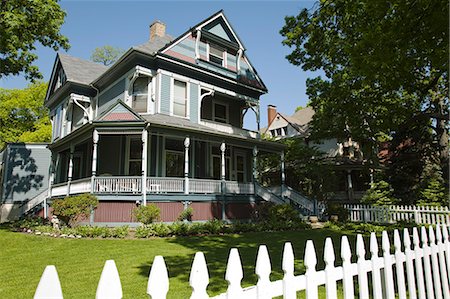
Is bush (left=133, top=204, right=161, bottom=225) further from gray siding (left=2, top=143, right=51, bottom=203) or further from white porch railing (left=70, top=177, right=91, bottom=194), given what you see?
gray siding (left=2, top=143, right=51, bottom=203)

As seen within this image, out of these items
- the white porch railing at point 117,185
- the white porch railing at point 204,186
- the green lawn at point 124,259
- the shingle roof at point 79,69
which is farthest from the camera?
the shingle roof at point 79,69

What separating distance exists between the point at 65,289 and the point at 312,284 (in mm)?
4758

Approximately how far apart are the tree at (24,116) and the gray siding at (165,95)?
21.8m

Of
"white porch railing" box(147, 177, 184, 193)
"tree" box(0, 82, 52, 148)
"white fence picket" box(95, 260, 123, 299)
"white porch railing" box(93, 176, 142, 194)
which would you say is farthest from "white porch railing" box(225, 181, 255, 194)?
"tree" box(0, 82, 52, 148)

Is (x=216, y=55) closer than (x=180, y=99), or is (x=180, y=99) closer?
(x=180, y=99)

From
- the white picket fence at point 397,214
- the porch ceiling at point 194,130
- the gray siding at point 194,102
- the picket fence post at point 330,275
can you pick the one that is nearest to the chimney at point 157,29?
the gray siding at point 194,102

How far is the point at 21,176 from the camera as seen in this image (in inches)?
874

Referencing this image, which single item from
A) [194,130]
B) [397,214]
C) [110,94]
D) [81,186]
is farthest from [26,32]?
[397,214]

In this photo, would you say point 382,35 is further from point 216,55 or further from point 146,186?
point 216,55

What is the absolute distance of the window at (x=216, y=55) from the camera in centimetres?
2050

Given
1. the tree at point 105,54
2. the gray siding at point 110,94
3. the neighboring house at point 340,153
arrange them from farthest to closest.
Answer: the tree at point 105,54 < the neighboring house at point 340,153 < the gray siding at point 110,94

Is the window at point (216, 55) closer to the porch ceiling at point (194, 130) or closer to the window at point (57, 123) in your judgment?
the porch ceiling at point (194, 130)

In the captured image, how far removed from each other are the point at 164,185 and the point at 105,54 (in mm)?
39406

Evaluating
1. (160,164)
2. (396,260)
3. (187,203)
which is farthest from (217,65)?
(396,260)
